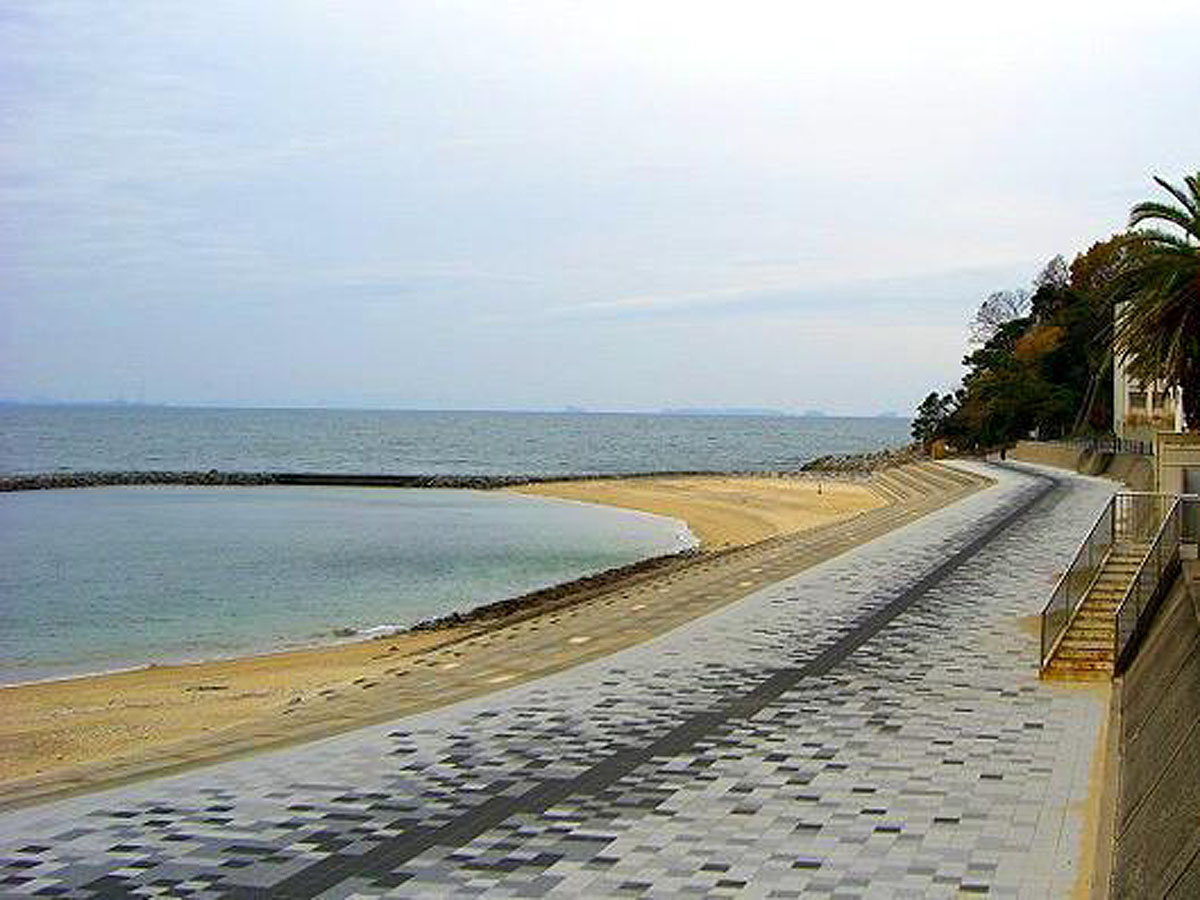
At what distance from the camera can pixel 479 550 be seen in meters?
40.7

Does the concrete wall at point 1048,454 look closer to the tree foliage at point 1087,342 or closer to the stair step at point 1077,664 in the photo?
the tree foliage at point 1087,342

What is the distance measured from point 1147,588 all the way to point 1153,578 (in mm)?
172

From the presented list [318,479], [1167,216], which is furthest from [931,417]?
[1167,216]

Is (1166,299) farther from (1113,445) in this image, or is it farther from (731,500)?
(731,500)

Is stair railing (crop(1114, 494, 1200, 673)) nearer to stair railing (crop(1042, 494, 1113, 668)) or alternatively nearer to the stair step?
the stair step

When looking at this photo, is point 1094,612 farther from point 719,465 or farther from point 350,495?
point 719,465

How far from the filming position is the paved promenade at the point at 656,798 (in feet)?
25.7

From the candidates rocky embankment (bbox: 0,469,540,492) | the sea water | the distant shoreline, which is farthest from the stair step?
rocky embankment (bbox: 0,469,540,492)

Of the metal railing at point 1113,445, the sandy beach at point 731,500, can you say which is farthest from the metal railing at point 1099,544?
the sandy beach at point 731,500

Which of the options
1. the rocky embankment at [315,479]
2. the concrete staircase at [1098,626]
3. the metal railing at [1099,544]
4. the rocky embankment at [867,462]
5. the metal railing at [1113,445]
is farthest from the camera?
the rocky embankment at [867,462]

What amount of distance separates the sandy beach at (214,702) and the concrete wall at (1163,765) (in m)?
5.94

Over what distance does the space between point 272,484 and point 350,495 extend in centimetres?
1025

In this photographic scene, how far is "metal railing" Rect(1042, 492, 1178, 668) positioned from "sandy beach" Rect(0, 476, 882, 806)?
496 centimetres

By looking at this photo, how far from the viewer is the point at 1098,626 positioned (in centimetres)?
1448
